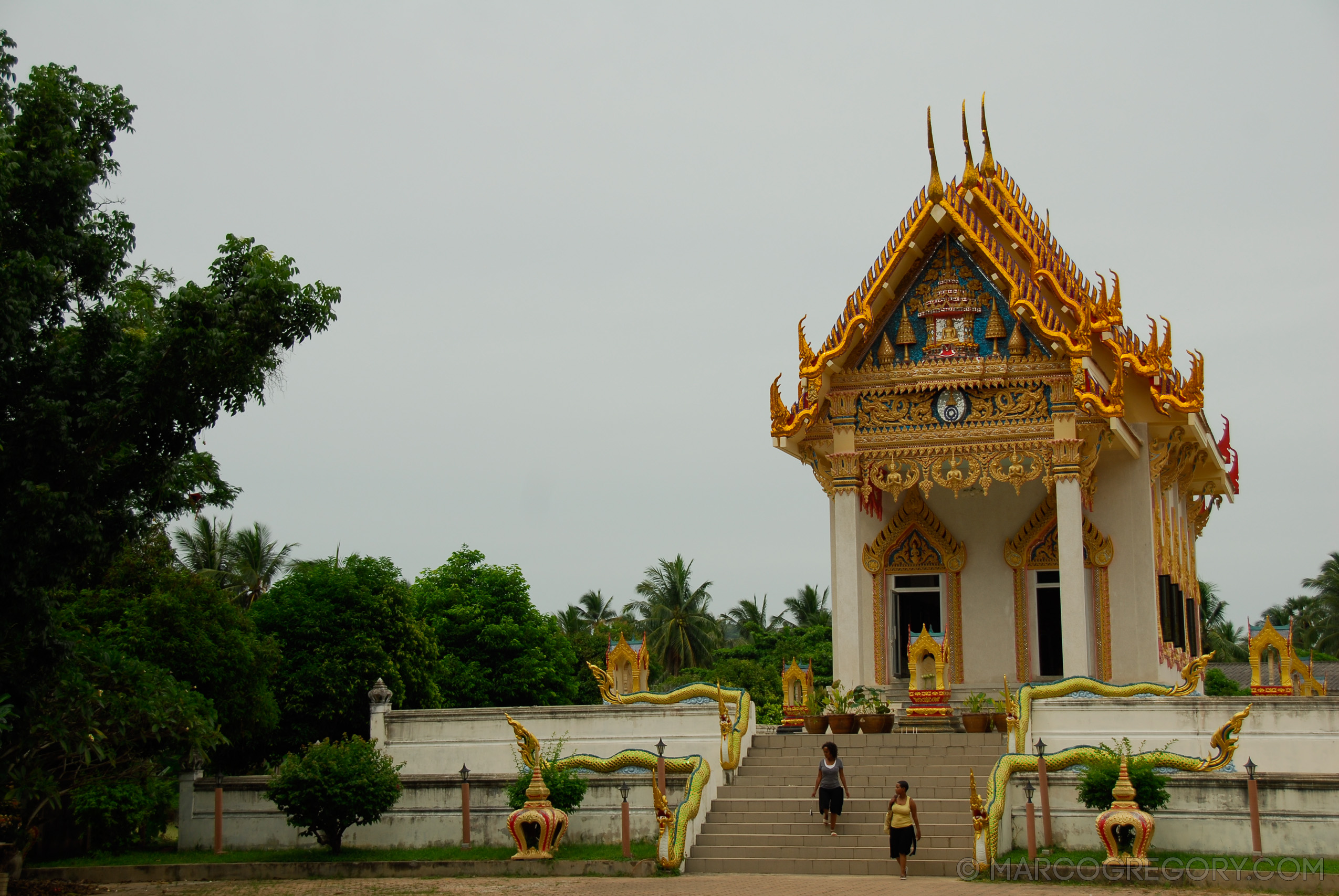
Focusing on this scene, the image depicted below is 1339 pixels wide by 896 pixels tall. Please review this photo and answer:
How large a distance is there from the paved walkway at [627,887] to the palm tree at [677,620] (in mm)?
33881

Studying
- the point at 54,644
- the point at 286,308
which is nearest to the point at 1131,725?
the point at 286,308

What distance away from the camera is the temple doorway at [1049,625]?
62.6ft

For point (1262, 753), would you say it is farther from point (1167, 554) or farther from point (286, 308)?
point (286, 308)

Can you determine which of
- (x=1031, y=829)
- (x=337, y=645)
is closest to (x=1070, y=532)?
(x=1031, y=829)

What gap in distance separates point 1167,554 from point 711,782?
866cm

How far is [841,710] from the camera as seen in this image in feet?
53.7

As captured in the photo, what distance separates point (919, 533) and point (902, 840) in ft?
25.7

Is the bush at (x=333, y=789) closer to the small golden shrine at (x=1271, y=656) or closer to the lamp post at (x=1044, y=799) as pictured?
the lamp post at (x=1044, y=799)

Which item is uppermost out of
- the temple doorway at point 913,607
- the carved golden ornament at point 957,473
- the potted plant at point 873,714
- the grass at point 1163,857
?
the carved golden ornament at point 957,473

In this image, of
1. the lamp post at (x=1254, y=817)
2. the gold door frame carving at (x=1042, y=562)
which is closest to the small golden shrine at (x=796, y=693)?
the gold door frame carving at (x=1042, y=562)

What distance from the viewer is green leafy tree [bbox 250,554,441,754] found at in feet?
70.3

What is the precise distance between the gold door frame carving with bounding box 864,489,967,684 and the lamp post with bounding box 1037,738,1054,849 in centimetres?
602

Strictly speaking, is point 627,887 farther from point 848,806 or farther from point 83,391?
point 83,391

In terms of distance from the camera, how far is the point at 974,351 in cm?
1783
